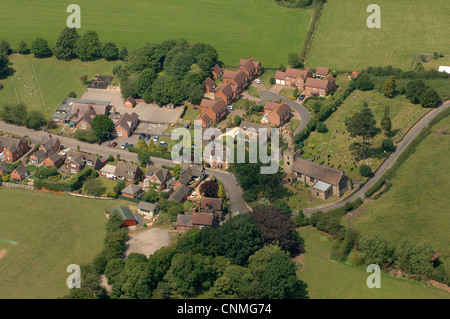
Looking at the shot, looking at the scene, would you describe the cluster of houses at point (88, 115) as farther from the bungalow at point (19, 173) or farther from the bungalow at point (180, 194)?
the bungalow at point (180, 194)

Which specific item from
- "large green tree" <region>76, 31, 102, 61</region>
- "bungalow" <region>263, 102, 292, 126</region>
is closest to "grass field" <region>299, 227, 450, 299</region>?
"bungalow" <region>263, 102, 292, 126</region>

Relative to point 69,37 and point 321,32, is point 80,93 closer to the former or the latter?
point 69,37

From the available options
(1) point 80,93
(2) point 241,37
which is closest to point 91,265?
(1) point 80,93

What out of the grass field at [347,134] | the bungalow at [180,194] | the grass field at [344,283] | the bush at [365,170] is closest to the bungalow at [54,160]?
the bungalow at [180,194]

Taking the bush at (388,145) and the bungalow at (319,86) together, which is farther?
the bungalow at (319,86)

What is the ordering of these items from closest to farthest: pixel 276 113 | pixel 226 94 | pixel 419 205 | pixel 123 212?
pixel 123 212 → pixel 419 205 → pixel 276 113 → pixel 226 94

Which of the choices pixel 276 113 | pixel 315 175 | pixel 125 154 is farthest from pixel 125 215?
pixel 276 113

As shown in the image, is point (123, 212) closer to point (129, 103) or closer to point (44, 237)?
point (44, 237)
